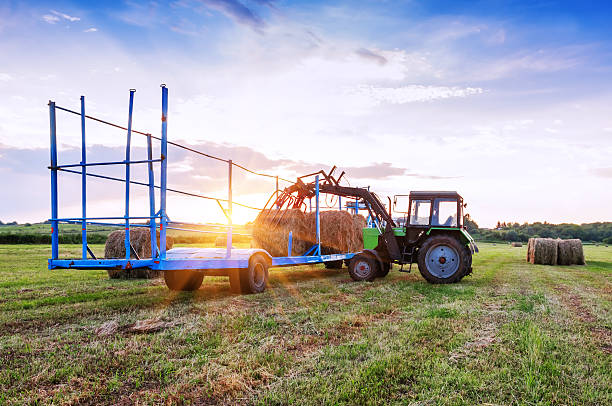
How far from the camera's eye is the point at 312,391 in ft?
11.6

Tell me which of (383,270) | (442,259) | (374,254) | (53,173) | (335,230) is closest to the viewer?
(53,173)

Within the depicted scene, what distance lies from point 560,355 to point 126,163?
23.2 ft

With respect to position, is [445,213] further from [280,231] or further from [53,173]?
[53,173]

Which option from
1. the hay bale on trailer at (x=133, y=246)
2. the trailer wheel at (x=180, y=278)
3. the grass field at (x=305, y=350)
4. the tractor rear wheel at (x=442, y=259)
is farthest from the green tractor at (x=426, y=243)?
the hay bale on trailer at (x=133, y=246)

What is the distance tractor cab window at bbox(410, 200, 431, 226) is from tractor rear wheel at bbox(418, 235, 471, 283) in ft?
2.86

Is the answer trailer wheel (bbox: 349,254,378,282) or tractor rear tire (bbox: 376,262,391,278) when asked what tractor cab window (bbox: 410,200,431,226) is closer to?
tractor rear tire (bbox: 376,262,391,278)

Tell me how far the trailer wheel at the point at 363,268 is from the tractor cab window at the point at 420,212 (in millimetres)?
1781

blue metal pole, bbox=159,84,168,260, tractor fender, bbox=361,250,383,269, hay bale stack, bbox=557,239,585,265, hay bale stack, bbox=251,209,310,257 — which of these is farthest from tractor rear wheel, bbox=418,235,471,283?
hay bale stack, bbox=557,239,585,265

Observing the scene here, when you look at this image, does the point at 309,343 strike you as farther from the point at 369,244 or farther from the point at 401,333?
the point at 369,244

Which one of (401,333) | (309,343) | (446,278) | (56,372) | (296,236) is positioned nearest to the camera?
(56,372)

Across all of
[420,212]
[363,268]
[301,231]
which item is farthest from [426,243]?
[301,231]

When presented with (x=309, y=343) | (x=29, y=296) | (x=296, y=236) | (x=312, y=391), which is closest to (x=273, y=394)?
(x=312, y=391)

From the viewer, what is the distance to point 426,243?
11.8 meters

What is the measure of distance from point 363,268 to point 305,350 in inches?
304
